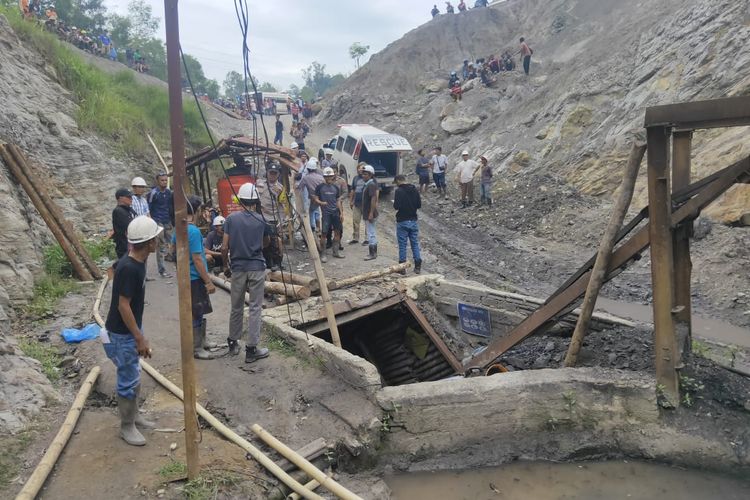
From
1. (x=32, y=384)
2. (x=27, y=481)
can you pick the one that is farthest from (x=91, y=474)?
(x=32, y=384)

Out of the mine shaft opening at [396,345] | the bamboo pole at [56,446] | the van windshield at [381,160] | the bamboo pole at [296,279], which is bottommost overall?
the mine shaft opening at [396,345]

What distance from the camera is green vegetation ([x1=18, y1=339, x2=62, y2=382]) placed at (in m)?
5.10

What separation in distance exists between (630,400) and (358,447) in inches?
99.0

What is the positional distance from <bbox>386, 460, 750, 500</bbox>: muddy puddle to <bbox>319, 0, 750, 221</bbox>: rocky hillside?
21.6 ft

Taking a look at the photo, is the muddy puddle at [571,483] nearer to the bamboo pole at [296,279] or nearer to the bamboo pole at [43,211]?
the bamboo pole at [296,279]

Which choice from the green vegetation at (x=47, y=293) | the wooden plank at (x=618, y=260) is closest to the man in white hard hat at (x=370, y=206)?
the wooden plank at (x=618, y=260)

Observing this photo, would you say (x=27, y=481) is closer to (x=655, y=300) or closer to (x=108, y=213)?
(x=655, y=300)

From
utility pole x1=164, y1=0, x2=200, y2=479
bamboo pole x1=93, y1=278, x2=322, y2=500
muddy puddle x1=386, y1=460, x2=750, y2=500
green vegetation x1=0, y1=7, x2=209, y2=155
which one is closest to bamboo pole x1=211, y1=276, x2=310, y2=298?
bamboo pole x1=93, y1=278, x2=322, y2=500

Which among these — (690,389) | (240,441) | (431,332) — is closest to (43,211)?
(240,441)

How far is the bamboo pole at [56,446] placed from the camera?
10.7ft

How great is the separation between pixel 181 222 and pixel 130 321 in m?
0.97

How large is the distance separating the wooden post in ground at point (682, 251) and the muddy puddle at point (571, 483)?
3.66 feet

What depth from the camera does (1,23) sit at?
11.3 m

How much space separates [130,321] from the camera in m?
3.79
